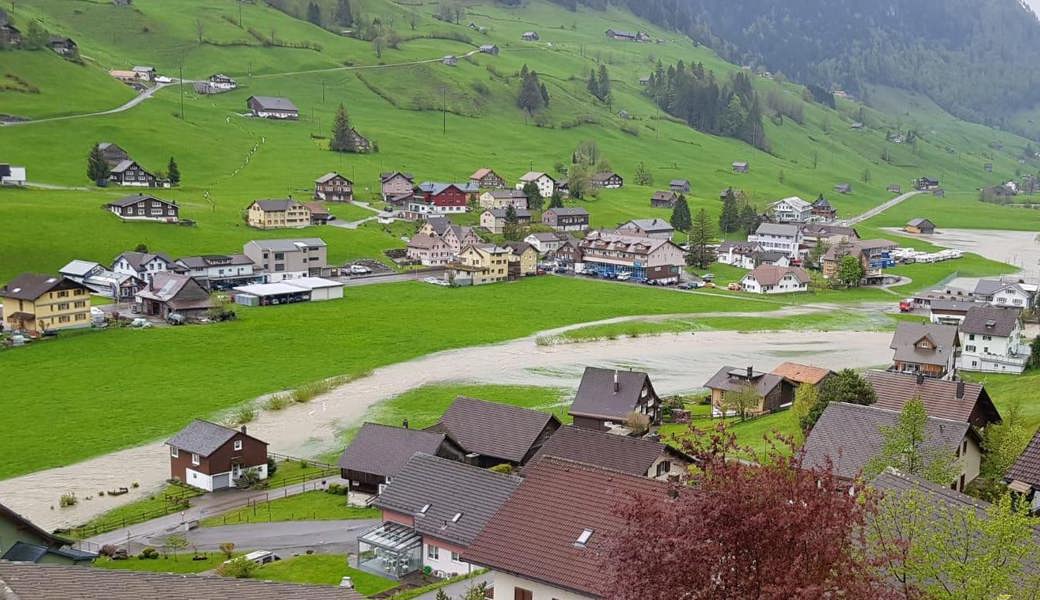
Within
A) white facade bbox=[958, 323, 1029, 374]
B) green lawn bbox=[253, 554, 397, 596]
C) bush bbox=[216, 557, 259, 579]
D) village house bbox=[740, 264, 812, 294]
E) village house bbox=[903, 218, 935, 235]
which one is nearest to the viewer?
bush bbox=[216, 557, 259, 579]

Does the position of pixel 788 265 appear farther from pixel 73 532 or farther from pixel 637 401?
pixel 73 532

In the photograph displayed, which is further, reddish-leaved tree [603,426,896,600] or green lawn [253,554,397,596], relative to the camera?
green lawn [253,554,397,596]

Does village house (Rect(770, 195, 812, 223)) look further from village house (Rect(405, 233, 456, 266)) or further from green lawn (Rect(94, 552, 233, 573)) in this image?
green lawn (Rect(94, 552, 233, 573))

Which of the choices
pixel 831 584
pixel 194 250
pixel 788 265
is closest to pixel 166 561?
pixel 831 584

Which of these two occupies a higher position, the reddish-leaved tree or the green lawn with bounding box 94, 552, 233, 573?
the reddish-leaved tree

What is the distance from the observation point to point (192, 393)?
62.1 meters

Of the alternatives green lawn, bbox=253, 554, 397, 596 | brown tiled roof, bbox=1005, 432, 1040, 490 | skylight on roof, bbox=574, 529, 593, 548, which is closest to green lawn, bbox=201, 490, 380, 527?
green lawn, bbox=253, 554, 397, 596

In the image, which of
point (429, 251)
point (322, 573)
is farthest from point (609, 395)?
point (429, 251)

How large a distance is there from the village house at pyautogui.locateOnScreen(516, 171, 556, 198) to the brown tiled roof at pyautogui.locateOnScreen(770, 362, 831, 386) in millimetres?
88220

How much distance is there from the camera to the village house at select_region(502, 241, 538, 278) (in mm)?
111062

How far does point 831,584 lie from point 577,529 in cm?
1347

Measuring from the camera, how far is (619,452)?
1529 inches

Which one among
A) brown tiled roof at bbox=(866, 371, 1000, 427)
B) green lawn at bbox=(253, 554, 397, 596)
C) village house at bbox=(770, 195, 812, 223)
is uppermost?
village house at bbox=(770, 195, 812, 223)

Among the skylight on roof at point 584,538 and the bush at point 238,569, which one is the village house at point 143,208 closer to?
→ the bush at point 238,569
